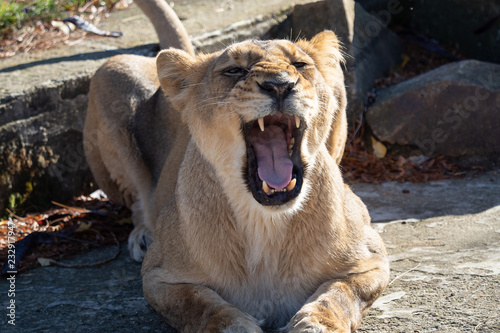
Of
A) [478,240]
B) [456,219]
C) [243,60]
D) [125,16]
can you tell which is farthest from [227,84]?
[125,16]

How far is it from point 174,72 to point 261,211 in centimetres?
92

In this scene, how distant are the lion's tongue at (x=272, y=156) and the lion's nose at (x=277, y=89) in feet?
0.92

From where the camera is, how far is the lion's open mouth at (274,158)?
119 inches

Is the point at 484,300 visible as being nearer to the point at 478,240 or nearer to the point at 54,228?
the point at 478,240

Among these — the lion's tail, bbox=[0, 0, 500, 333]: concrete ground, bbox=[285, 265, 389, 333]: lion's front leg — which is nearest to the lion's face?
bbox=[285, 265, 389, 333]: lion's front leg

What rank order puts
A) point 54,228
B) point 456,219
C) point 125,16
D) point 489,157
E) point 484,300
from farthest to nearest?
point 125,16
point 489,157
point 54,228
point 456,219
point 484,300

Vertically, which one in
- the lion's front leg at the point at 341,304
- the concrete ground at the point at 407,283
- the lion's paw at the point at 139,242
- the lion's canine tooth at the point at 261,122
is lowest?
the lion's paw at the point at 139,242

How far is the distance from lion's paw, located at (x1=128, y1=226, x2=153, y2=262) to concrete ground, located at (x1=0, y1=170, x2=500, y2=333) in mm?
57

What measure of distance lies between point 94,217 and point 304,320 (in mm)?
2835

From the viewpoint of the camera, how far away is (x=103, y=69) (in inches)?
203

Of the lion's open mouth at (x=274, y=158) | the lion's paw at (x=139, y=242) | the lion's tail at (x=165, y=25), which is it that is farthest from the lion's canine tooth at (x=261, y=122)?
the lion's tail at (x=165, y=25)

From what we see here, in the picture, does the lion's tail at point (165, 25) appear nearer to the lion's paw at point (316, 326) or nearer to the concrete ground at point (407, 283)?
the concrete ground at point (407, 283)

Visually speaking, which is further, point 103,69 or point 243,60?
point 103,69

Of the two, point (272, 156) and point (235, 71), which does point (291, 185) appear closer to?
point (272, 156)
